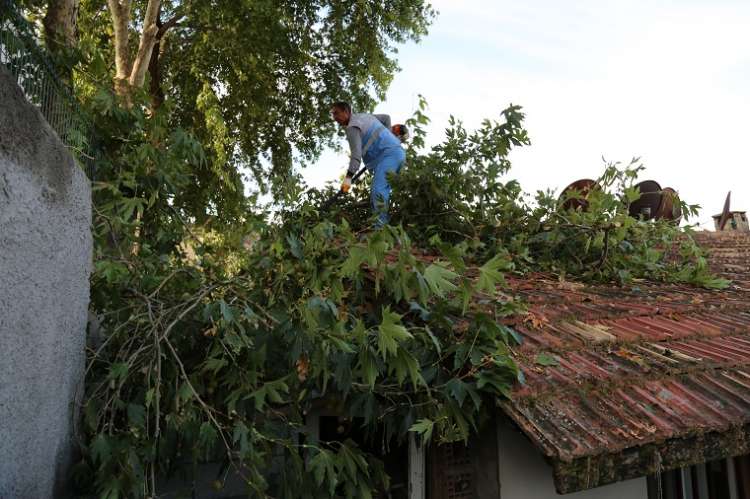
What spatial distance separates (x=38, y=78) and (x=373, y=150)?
3.84 m

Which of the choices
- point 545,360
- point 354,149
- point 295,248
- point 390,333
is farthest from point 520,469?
point 354,149

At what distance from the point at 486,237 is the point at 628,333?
2.21m

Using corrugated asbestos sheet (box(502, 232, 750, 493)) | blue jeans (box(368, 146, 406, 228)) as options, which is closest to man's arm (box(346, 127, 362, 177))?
blue jeans (box(368, 146, 406, 228))

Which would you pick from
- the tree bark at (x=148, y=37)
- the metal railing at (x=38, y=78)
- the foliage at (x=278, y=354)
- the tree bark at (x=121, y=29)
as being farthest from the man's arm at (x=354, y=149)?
the tree bark at (x=148, y=37)

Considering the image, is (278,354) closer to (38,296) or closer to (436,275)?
(436,275)

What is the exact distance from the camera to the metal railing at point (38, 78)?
229cm

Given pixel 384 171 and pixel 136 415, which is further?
pixel 384 171

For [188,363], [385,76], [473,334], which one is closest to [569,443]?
[473,334]

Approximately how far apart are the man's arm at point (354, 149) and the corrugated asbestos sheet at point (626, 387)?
7.74 ft

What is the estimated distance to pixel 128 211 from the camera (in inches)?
144

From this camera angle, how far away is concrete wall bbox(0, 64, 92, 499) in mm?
1956

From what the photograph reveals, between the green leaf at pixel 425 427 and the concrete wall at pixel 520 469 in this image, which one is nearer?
the green leaf at pixel 425 427

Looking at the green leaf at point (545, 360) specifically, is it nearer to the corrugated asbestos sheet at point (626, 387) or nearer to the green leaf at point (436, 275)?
the corrugated asbestos sheet at point (626, 387)

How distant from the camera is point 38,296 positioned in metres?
2.18
